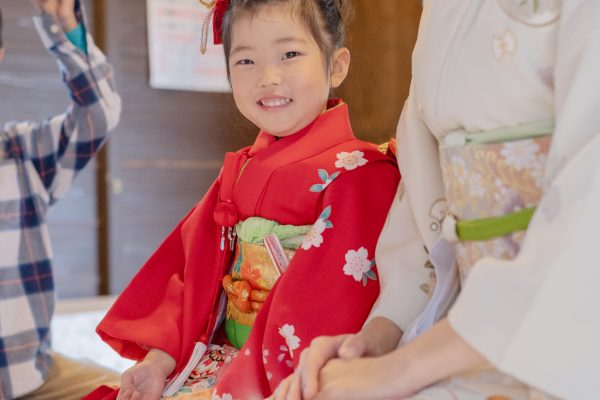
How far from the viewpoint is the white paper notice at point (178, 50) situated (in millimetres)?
4477

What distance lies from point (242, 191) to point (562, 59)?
685mm

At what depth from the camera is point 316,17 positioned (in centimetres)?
139

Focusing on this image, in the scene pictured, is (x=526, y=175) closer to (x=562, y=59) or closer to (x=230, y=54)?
(x=562, y=59)

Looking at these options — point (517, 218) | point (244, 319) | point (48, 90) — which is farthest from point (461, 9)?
point (48, 90)

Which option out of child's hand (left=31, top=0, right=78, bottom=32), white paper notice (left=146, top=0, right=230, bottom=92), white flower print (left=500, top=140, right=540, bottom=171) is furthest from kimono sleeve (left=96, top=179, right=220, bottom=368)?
white paper notice (left=146, top=0, right=230, bottom=92)

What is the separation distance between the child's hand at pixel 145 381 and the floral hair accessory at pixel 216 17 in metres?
0.62

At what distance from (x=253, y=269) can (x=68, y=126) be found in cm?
103

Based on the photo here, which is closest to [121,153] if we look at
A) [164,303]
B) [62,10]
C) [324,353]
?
[62,10]

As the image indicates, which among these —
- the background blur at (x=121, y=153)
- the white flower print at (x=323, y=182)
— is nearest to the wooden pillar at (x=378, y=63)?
the white flower print at (x=323, y=182)

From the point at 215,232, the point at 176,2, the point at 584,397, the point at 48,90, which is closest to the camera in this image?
the point at 584,397

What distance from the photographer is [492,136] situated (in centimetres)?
96

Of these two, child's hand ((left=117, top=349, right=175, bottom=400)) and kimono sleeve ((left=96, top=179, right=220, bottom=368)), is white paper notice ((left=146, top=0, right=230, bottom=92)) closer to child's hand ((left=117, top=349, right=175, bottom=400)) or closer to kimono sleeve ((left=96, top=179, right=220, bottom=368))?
kimono sleeve ((left=96, top=179, right=220, bottom=368))

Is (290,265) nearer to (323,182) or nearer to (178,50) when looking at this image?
(323,182)

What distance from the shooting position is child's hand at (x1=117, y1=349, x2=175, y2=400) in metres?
1.33
